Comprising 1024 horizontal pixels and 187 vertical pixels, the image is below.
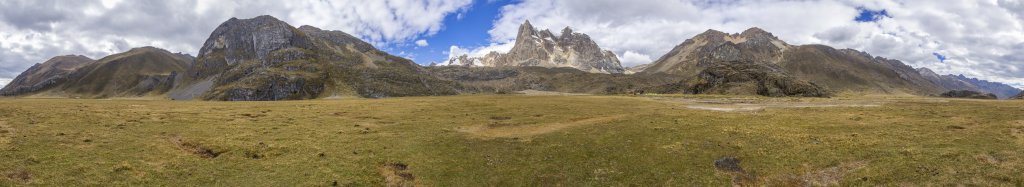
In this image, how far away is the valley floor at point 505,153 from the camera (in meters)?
28.2

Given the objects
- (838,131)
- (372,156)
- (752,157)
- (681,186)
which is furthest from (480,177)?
(838,131)

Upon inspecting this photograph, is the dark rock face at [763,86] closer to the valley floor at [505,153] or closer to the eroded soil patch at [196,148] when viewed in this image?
the valley floor at [505,153]

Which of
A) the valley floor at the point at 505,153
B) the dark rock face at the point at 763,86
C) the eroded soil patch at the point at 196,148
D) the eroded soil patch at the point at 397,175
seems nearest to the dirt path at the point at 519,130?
the valley floor at the point at 505,153

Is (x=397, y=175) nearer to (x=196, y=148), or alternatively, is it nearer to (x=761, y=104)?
(x=196, y=148)

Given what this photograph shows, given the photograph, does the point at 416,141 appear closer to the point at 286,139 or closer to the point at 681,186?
the point at 286,139

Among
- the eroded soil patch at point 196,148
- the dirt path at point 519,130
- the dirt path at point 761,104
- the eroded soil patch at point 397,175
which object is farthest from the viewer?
the dirt path at point 761,104

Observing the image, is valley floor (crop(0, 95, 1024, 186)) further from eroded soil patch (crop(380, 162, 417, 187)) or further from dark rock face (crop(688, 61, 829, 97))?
dark rock face (crop(688, 61, 829, 97))

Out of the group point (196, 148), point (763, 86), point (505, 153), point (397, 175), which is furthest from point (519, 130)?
point (763, 86)

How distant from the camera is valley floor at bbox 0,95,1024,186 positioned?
28.2 metres

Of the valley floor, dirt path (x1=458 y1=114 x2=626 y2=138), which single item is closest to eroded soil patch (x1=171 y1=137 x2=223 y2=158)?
the valley floor

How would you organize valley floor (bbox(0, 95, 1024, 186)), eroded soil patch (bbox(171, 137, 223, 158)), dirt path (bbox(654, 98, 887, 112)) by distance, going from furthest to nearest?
dirt path (bbox(654, 98, 887, 112)), eroded soil patch (bbox(171, 137, 223, 158)), valley floor (bbox(0, 95, 1024, 186))

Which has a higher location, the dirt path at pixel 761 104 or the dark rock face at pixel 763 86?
the dark rock face at pixel 763 86

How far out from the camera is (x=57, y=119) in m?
42.8

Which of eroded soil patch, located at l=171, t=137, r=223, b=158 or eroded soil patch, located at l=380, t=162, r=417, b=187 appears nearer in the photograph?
eroded soil patch, located at l=380, t=162, r=417, b=187
